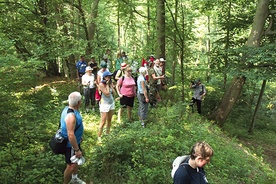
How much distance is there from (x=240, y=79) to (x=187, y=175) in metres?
9.41

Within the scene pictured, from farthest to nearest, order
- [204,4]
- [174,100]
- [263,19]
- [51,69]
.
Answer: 1. [51,69]
2. [204,4]
3. [174,100]
4. [263,19]

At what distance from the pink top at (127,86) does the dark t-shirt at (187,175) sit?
15.6 ft

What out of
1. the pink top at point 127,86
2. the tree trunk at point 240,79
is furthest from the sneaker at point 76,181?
the tree trunk at point 240,79

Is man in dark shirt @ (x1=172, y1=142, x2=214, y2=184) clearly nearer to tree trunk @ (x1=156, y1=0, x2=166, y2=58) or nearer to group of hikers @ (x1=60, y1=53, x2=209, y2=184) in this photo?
group of hikers @ (x1=60, y1=53, x2=209, y2=184)

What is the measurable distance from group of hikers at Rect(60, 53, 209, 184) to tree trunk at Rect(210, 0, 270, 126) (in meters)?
1.28

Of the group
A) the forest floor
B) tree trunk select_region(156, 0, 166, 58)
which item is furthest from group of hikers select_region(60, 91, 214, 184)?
the forest floor

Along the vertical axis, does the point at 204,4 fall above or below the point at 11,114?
above

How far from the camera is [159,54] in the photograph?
40.0 ft

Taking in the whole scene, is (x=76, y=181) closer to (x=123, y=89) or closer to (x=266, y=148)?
(x=123, y=89)

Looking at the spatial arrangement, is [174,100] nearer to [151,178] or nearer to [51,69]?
[151,178]

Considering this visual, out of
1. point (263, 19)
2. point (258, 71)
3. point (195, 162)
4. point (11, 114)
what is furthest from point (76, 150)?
point (263, 19)

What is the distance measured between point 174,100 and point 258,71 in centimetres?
Result: 383

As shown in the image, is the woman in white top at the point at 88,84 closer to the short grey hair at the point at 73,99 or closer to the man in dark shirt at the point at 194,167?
the short grey hair at the point at 73,99

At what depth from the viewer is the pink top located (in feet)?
24.5
